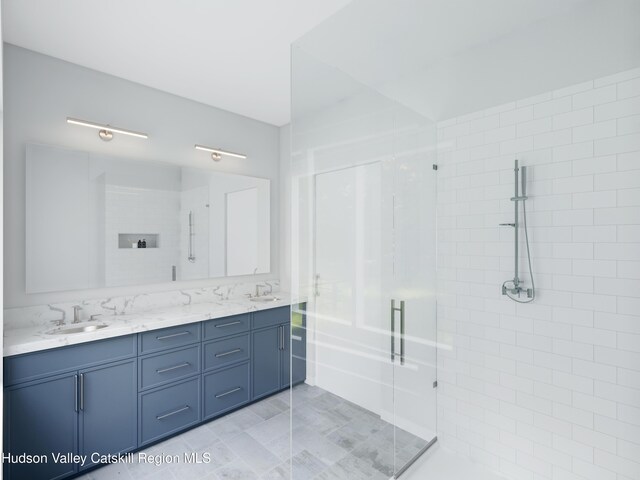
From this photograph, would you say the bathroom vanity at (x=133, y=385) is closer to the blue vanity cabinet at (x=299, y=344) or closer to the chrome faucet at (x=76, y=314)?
the blue vanity cabinet at (x=299, y=344)

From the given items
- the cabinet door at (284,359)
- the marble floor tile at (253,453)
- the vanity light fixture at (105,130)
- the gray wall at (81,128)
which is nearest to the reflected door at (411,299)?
the marble floor tile at (253,453)

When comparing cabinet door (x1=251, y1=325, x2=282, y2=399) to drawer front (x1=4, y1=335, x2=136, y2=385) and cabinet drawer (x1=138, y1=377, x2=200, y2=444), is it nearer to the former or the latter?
cabinet drawer (x1=138, y1=377, x2=200, y2=444)

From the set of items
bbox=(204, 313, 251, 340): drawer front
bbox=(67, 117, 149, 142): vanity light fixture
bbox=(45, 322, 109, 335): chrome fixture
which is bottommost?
bbox=(204, 313, 251, 340): drawer front

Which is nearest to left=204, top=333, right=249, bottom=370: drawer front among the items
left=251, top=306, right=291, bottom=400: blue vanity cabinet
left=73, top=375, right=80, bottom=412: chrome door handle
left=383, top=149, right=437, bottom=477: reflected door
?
left=251, top=306, right=291, bottom=400: blue vanity cabinet

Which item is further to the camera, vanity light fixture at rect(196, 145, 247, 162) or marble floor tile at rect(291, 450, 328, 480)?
vanity light fixture at rect(196, 145, 247, 162)

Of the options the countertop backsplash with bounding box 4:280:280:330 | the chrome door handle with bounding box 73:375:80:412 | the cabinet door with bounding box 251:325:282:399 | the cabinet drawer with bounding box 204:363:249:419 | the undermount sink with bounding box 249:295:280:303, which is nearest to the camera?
the chrome door handle with bounding box 73:375:80:412

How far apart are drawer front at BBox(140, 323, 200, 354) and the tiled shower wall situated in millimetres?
1919

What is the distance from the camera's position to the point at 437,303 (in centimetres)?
244

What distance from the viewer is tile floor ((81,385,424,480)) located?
1.82m

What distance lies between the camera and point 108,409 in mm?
2285

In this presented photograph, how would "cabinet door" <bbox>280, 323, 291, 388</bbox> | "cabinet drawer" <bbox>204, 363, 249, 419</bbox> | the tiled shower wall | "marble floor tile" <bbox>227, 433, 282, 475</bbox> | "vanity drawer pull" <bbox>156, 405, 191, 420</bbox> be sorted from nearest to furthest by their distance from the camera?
the tiled shower wall, "marble floor tile" <bbox>227, 433, 282, 475</bbox>, "vanity drawer pull" <bbox>156, 405, 191, 420</bbox>, "cabinet drawer" <bbox>204, 363, 249, 419</bbox>, "cabinet door" <bbox>280, 323, 291, 388</bbox>

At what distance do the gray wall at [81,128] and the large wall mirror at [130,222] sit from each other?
79 mm

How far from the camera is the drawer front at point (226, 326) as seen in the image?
2.83m

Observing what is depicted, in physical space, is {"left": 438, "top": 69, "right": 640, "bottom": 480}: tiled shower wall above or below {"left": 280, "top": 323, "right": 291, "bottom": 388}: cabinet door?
above
